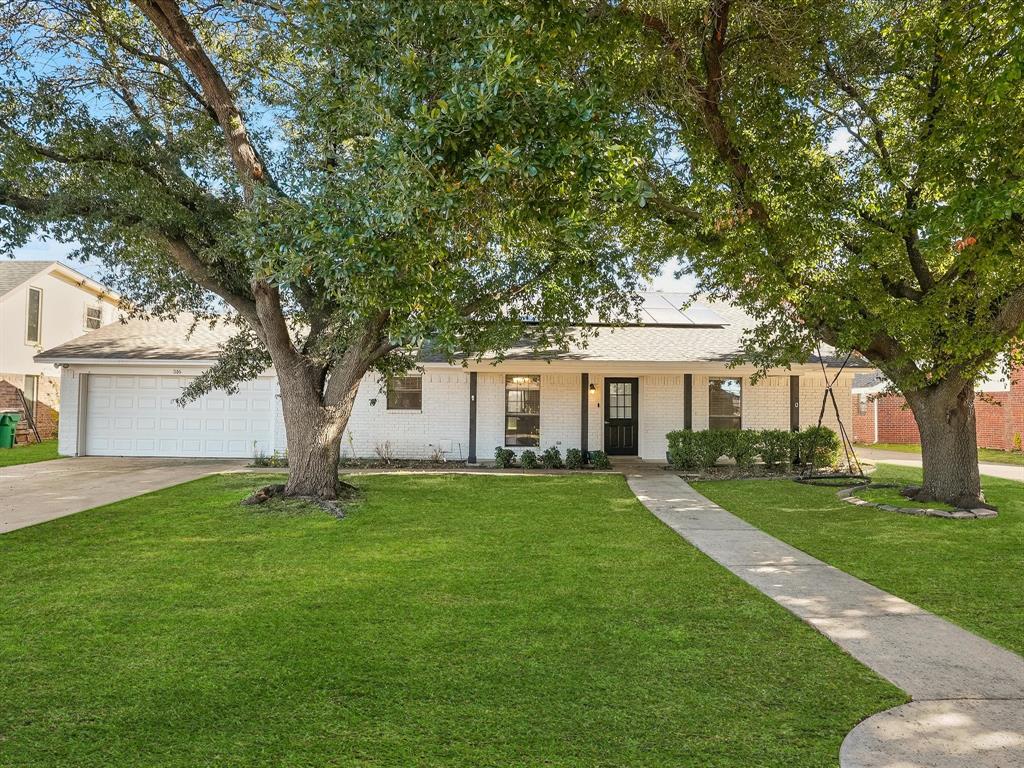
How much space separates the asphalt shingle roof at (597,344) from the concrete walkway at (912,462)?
3.75 m

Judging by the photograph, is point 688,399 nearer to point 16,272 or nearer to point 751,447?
point 751,447

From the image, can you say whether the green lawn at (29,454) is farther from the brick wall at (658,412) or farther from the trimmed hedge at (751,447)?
the trimmed hedge at (751,447)

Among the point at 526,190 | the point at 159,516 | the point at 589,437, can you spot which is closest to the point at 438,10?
the point at 526,190

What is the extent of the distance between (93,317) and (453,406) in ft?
54.8

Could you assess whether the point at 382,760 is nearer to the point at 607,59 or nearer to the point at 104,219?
the point at 607,59

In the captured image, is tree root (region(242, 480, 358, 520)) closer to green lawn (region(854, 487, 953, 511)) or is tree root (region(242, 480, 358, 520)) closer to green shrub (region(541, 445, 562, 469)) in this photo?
green shrub (region(541, 445, 562, 469))

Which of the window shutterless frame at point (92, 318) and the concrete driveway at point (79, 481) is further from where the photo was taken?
the window shutterless frame at point (92, 318)

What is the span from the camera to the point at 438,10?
5.37m

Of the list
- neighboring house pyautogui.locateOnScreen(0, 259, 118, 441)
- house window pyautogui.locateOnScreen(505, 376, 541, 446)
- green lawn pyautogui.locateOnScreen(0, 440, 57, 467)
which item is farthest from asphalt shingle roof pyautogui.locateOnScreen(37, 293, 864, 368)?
neighboring house pyautogui.locateOnScreen(0, 259, 118, 441)

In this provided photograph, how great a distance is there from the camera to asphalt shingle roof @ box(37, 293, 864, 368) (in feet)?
49.6

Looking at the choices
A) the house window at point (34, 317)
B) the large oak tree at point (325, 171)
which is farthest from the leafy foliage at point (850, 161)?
the house window at point (34, 317)

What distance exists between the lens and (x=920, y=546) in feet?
24.3

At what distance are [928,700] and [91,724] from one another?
170 inches

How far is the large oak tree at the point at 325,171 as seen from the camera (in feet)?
16.1
